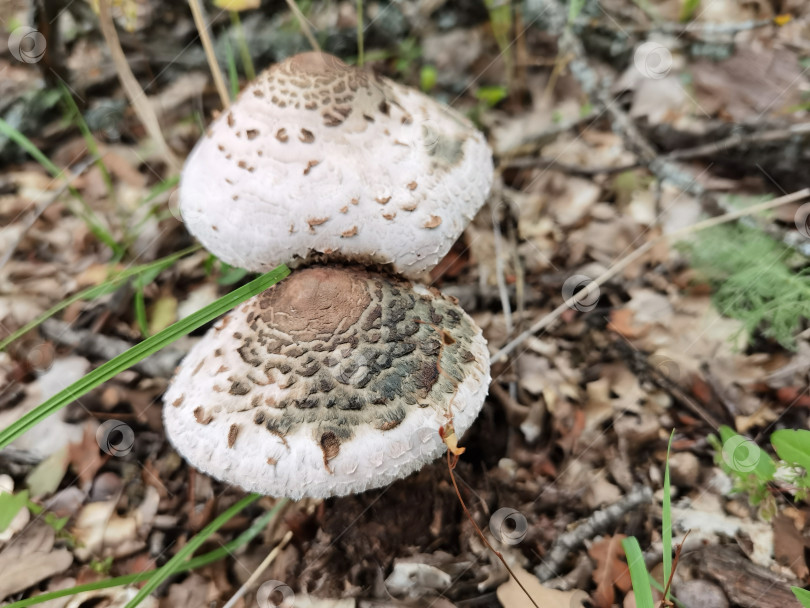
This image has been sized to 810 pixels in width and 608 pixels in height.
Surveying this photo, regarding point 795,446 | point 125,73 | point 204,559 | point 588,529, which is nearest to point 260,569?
point 204,559

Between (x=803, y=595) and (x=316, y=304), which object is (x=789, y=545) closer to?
(x=803, y=595)

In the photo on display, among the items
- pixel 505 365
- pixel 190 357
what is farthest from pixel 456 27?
pixel 190 357

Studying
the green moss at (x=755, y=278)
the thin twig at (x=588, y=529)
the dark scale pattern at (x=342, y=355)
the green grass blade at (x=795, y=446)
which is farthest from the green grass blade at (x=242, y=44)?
the green grass blade at (x=795, y=446)

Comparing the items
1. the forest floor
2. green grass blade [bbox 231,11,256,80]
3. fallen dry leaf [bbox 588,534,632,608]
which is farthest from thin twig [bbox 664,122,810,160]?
green grass blade [bbox 231,11,256,80]

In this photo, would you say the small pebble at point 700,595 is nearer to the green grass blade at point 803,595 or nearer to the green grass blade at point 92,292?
the green grass blade at point 803,595

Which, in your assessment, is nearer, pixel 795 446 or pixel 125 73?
pixel 795 446

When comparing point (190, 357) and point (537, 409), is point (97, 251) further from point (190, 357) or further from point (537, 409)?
point (537, 409)
